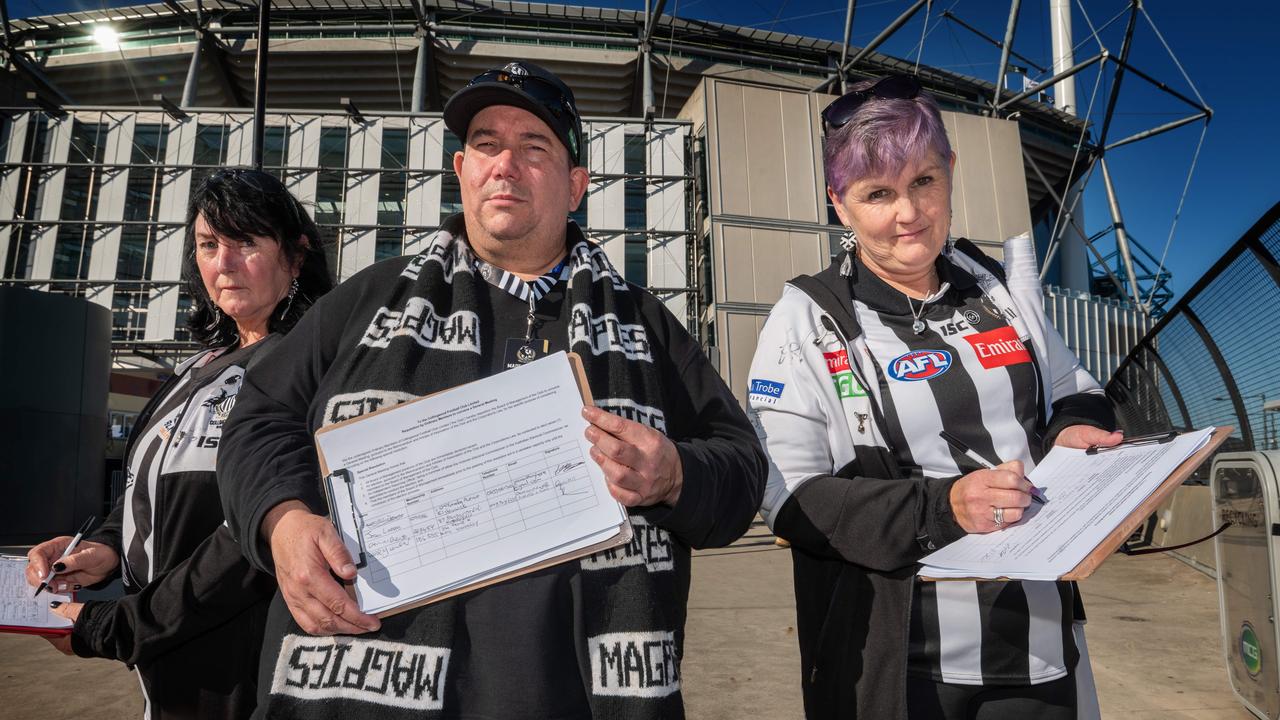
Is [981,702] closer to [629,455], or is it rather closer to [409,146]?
[629,455]

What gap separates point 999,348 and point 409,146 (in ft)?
91.9

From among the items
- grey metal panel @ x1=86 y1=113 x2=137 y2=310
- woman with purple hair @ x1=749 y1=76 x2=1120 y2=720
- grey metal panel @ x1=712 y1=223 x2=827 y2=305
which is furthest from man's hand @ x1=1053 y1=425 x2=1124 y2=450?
grey metal panel @ x1=86 y1=113 x2=137 y2=310

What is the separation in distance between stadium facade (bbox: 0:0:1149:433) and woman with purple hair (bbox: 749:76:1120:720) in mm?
20052

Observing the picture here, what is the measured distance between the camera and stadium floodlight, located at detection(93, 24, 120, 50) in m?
30.8

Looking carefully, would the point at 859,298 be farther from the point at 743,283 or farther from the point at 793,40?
the point at 793,40

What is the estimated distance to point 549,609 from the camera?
1.48 metres

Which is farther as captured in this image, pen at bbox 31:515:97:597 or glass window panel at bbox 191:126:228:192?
glass window panel at bbox 191:126:228:192

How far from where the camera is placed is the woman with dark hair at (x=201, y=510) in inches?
74.5

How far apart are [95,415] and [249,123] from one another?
802 inches

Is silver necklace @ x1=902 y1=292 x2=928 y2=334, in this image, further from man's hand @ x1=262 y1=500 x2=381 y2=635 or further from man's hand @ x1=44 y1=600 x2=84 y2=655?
man's hand @ x1=44 y1=600 x2=84 y2=655

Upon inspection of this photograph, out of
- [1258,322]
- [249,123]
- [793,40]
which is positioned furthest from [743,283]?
[249,123]

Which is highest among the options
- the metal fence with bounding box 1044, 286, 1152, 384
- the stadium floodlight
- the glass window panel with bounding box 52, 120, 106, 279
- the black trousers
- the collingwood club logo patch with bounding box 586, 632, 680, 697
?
the stadium floodlight

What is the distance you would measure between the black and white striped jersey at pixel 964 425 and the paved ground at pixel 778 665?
2.75 m

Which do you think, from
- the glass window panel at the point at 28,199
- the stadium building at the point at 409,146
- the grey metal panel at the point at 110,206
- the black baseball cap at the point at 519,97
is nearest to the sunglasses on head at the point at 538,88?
the black baseball cap at the point at 519,97
